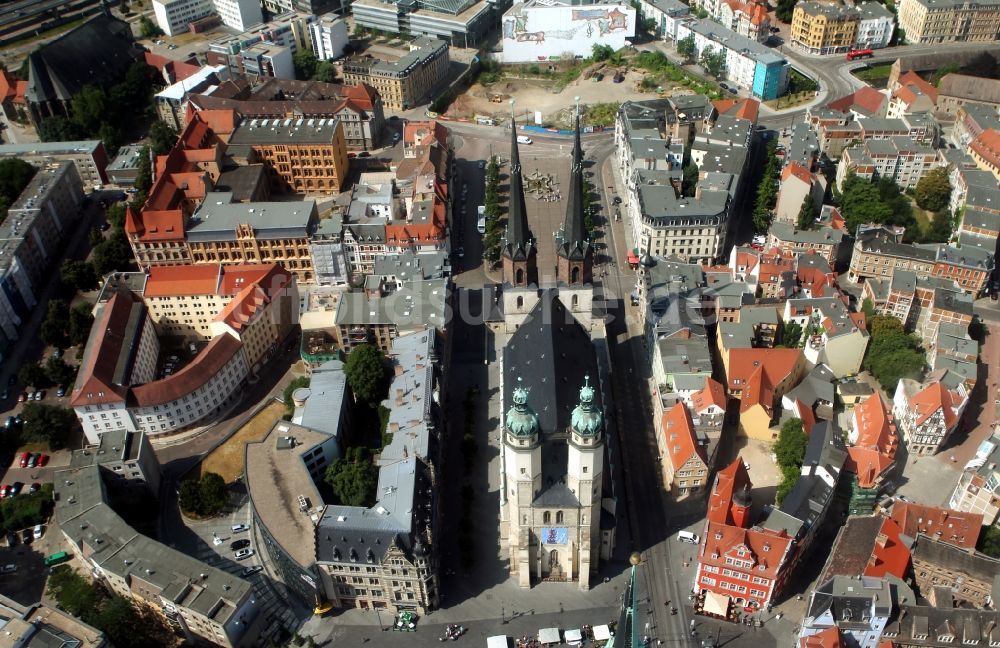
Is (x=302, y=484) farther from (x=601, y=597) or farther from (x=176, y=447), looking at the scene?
(x=601, y=597)

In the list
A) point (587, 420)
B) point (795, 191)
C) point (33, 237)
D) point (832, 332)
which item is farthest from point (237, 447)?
point (795, 191)

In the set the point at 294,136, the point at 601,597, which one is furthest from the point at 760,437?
the point at 294,136

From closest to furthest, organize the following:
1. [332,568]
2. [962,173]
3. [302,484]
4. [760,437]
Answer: [332,568], [302,484], [760,437], [962,173]

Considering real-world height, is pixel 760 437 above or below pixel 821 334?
below

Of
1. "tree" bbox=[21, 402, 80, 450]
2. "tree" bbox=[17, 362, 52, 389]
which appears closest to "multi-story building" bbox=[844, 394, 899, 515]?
"tree" bbox=[21, 402, 80, 450]

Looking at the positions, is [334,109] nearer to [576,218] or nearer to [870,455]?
[576,218]

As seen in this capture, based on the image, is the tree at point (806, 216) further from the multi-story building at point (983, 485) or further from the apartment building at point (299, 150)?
the apartment building at point (299, 150)
